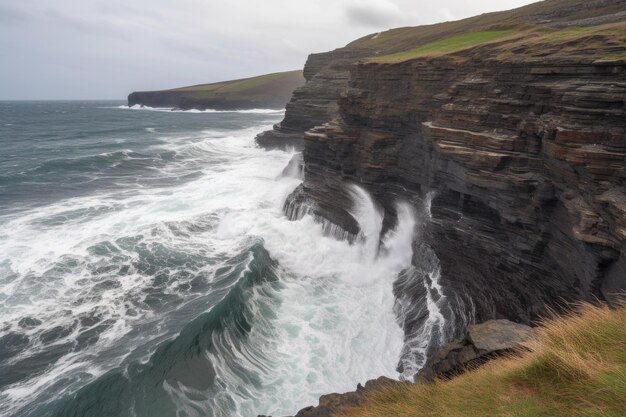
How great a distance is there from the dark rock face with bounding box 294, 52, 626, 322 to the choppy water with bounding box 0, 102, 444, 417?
3491 mm

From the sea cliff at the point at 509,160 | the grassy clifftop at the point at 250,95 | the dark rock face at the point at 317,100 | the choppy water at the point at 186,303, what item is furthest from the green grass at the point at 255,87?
the sea cliff at the point at 509,160

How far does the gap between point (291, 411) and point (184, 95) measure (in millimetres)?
146935

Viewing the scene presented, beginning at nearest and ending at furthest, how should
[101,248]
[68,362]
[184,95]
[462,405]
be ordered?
[462,405] → [68,362] → [101,248] → [184,95]

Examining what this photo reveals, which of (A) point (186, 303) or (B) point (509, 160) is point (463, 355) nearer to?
(B) point (509, 160)

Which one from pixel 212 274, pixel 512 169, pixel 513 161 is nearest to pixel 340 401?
pixel 512 169

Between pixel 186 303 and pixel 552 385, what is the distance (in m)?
14.8

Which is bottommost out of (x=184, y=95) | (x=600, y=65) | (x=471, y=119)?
(x=184, y=95)

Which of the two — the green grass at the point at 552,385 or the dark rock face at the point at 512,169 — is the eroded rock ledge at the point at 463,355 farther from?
the dark rock face at the point at 512,169

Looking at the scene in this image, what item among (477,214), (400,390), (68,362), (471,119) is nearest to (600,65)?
(471,119)

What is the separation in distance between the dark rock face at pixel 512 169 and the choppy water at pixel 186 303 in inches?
137

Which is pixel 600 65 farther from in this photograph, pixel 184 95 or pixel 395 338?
pixel 184 95

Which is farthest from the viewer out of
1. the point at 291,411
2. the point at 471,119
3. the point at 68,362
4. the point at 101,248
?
the point at 101,248

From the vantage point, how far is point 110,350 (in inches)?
540

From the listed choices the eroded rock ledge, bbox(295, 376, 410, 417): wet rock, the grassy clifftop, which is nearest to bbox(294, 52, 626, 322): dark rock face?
the eroded rock ledge
